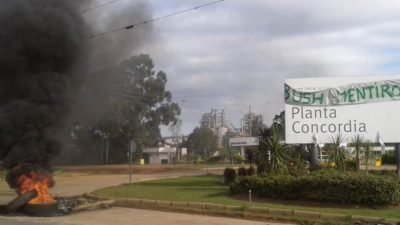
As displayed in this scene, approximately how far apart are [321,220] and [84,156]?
71.6 metres

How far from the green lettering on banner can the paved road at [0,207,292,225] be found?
29.3 ft

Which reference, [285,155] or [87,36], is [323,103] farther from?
[87,36]

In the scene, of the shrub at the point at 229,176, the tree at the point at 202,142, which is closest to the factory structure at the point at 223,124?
the tree at the point at 202,142

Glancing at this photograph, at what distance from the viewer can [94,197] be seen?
64.2ft

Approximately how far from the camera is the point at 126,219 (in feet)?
47.0

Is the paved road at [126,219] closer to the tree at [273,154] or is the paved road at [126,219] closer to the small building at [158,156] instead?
the tree at [273,154]

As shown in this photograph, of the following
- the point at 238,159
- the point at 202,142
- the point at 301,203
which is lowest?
the point at 301,203

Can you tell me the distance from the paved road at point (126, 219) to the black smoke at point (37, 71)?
306 centimetres

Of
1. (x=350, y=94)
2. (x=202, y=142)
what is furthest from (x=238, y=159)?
(x=350, y=94)

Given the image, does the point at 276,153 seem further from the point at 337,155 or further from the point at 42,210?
the point at 42,210

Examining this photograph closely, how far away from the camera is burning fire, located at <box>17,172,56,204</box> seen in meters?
16.2

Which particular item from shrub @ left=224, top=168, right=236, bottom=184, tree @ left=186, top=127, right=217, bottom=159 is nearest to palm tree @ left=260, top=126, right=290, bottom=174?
shrub @ left=224, top=168, right=236, bottom=184

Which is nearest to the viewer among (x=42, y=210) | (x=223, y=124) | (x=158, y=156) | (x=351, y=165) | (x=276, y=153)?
(x=42, y=210)

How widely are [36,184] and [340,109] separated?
12186 millimetres
